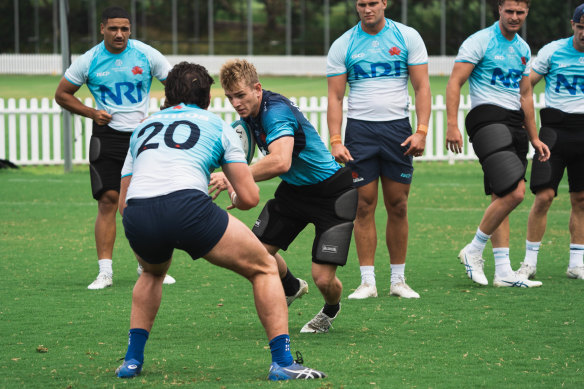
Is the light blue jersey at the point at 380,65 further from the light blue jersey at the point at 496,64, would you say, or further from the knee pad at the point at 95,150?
the knee pad at the point at 95,150

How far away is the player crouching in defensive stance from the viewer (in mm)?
4676

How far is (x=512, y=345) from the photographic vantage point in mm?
5770

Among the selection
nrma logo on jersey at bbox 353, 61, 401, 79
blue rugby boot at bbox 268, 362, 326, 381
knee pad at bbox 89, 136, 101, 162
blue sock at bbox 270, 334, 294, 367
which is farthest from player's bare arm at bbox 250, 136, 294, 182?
knee pad at bbox 89, 136, 101, 162

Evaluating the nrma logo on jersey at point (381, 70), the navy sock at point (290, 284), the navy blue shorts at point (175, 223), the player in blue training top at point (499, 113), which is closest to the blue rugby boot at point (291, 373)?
the navy blue shorts at point (175, 223)

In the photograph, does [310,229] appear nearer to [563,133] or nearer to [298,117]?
[563,133]

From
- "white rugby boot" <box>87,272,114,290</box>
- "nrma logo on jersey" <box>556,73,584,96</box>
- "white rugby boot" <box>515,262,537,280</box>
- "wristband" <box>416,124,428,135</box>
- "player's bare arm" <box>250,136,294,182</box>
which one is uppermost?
"nrma logo on jersey" <box>556,73,584,96</box>

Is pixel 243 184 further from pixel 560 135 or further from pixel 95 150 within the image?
pixel 560 135

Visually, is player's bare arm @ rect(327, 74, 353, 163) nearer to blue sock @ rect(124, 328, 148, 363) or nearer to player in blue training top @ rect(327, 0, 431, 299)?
player in blue training top @ rect(327, 0, 431, 299)

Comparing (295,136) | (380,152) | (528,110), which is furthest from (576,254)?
(295,136)

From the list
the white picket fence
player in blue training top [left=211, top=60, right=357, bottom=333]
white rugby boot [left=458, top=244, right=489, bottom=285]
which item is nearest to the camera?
player in blue training top [left=211, top=60, right=357, bottom=333]

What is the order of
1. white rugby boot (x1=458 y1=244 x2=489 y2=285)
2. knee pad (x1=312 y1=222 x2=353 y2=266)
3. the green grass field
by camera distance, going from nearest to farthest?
the green grass field → knee pad (x1=312 y1=222 x2=353 y2=266) → white rugby boot (x1=458 y1=244 x2=489 y2=285)

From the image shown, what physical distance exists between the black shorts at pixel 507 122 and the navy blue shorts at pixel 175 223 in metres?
3.51

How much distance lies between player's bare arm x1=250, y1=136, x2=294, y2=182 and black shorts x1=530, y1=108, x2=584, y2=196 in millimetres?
3438

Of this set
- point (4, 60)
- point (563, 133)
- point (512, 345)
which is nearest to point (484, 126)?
point (563, 133)
